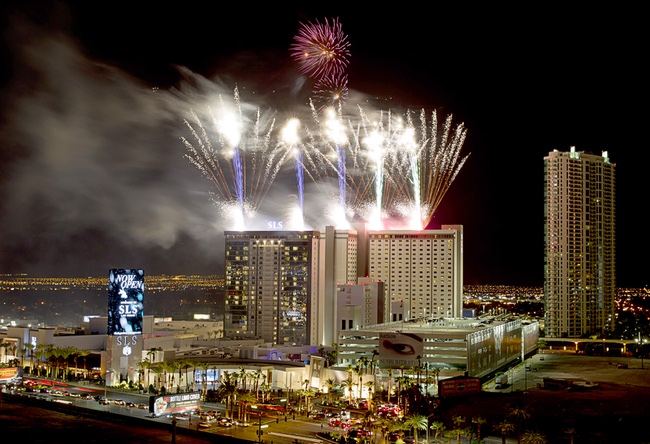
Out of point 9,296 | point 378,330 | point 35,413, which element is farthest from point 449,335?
point 9,296

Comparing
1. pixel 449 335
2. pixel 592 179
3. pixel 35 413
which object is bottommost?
pixel 35 413

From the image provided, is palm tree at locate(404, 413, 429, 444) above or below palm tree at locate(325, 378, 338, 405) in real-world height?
above

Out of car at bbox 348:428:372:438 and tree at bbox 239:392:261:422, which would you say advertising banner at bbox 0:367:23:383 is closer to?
tree at bbox 239:392:261:422

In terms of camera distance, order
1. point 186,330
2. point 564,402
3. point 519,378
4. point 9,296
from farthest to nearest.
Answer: point 9,296
point 186,330
point 519,378
point 564,402

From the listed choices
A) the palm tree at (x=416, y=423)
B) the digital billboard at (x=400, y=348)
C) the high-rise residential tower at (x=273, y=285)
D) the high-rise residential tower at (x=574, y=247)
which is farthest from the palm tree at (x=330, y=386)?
the high-rise residential tower at (x=574, y=247)

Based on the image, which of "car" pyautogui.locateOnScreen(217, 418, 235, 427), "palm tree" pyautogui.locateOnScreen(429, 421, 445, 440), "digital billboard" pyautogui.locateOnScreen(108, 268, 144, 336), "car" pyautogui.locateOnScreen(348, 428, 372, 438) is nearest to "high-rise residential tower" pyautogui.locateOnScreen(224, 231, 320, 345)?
"digital billboard" pyautogui.locateOnScreen(108, 268, 144, 336)

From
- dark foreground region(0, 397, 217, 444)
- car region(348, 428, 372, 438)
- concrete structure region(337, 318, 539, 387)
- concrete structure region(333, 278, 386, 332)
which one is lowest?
dark foreground region(0, 397, 217, 444)

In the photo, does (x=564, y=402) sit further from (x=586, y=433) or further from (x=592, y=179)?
(x=592, y=179)

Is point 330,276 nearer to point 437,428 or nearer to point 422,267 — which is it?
point 422,267
